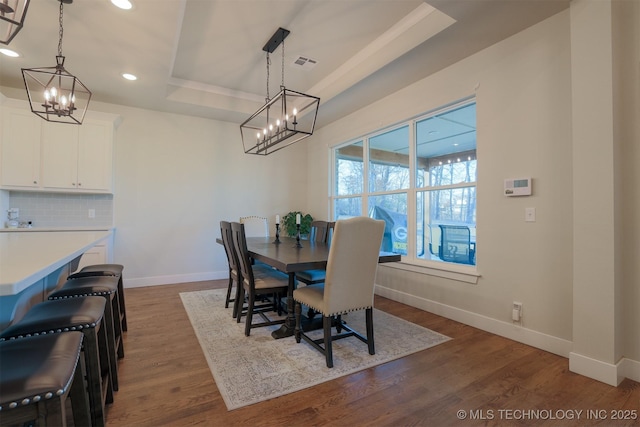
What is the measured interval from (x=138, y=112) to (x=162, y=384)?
13.8 feet

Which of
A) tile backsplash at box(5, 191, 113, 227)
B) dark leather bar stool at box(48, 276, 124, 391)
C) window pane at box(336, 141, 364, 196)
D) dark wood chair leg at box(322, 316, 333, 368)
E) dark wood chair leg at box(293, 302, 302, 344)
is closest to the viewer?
dark leather bar stool at box(48, 276, 124, 391)

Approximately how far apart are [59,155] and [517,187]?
5400 mm

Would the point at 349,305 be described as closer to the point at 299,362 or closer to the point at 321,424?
the point at 299,362

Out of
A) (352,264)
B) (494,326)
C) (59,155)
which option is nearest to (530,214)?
(494,326)

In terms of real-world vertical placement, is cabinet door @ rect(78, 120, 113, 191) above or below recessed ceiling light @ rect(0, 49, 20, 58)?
below

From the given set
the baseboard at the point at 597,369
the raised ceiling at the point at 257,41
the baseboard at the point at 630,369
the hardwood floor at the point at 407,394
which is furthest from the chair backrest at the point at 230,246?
the baseboard at the point at 630,369

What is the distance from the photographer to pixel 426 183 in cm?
378

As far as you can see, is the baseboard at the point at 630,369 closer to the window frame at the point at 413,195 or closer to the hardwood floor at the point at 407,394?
the hardwood floor at the point at 407,394

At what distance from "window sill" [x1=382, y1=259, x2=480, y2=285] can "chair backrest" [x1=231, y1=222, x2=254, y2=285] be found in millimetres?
2093

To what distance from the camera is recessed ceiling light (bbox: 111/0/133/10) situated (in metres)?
2.27

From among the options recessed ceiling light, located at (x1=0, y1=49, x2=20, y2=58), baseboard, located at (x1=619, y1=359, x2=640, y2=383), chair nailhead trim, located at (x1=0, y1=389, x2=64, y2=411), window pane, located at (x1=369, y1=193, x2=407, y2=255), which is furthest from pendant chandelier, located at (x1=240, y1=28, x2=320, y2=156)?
baseboard, located at (x1=619, y1=359, x2=640, y2=383)

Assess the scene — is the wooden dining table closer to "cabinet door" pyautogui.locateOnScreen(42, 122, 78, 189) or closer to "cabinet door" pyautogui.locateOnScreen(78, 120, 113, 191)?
"cabinet door" pyautogui.locateOnScreen(78, 120, 113, 191)

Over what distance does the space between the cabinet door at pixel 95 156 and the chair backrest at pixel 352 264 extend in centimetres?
377

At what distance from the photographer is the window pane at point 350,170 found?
4996 millimetres
